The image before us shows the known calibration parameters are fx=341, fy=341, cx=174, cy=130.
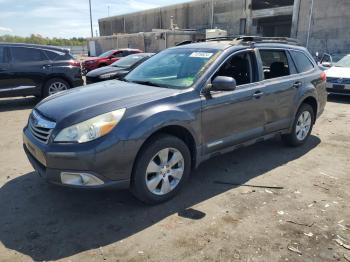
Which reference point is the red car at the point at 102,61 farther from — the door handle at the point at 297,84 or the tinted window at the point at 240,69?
the tinted window at the point at 240,69

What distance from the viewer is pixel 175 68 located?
4438 mm

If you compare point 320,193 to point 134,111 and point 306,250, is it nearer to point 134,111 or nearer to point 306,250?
point 306,250

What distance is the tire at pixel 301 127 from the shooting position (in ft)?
18.2

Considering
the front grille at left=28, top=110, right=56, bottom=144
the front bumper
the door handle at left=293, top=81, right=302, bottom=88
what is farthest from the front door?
the front grille at left=28, top=110, right=56, bottom=144

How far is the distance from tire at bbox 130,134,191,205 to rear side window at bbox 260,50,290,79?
1.94 metres

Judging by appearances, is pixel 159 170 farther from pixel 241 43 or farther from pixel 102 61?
pixel 102 61

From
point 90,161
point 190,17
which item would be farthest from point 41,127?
point 190,17

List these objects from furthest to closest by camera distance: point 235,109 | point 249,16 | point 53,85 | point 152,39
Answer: point 152,39 → point 249,16 → point 53,85 → point 235,109

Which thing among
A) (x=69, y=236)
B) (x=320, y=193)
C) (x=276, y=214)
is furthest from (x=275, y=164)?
(x=69, y=236)

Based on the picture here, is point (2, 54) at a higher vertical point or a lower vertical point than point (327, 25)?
lower

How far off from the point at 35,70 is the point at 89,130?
6.91 m

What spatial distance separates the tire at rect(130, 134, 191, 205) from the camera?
348 cm

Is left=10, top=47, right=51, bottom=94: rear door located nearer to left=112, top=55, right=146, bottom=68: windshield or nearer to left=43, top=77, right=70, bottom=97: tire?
left=43, top=77, right=70, bottom=97: tire

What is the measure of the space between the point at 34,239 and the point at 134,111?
152 centimetres
